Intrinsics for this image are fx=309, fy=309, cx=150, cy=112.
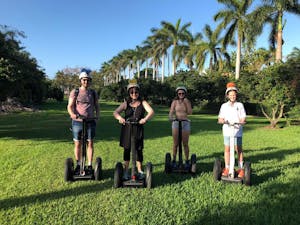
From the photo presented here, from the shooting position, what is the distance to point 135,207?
4.38m

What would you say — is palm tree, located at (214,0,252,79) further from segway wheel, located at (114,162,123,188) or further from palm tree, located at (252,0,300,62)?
segway wheel, located at (114,162,123,188)

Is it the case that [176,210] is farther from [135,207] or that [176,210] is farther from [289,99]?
[289,99]

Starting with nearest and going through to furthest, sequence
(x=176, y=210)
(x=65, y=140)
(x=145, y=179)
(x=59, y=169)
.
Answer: (x=176, y=210), (x=145, y=179), (x=59, y=169), (x=65, y=140)

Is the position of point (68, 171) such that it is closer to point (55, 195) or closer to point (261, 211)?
point (55, 195)

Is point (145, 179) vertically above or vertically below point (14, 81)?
below

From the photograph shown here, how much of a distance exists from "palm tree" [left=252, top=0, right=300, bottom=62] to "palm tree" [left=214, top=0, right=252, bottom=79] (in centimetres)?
385

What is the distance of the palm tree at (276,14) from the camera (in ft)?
79.4

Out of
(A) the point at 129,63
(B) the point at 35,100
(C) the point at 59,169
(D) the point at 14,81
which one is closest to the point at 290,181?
(C) the point at 59,169

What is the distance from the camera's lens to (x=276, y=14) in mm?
25391

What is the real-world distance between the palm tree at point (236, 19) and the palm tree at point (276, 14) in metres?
3.85

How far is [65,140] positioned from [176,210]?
7067 mm

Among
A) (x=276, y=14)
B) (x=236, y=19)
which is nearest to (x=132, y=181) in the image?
(x=276, y=14)

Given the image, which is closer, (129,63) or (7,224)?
(7,224)

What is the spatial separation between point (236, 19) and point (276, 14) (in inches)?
239
